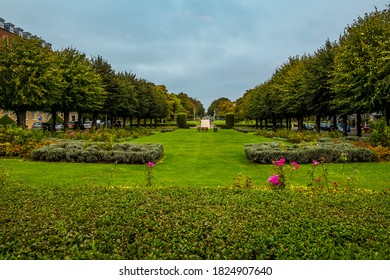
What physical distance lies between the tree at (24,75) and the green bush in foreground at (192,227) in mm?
20254

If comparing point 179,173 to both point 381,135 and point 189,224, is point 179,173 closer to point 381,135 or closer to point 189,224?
point 189,224

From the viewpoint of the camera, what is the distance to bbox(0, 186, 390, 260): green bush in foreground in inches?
140

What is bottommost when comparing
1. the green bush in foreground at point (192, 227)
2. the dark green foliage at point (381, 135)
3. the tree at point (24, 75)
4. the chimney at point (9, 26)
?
the green bush in foreground at point (192, 227)

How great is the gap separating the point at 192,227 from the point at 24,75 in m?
23.6

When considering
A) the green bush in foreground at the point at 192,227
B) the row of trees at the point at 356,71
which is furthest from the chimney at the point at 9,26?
the green bush in foreground at the point at 192,227

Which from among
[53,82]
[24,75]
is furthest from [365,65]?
[24,75]

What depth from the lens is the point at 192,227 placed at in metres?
4.11

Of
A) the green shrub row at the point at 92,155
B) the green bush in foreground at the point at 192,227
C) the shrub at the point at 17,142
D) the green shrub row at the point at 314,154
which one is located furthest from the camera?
the shrub at the point at 17,142

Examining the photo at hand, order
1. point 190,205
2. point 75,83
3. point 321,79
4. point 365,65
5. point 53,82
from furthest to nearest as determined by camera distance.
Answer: point 75,83
point 321,79
point 53,82
point 365,65
point 190,205

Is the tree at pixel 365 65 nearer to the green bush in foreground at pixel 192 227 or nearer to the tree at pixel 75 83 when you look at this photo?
the green bush in foreground at pixel 192 227

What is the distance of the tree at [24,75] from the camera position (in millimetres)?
23578

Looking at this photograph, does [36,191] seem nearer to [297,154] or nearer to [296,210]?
[296,210]

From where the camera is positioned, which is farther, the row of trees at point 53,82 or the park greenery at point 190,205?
the row of trees at point 53,82
